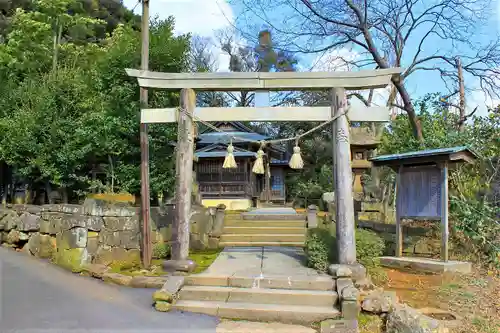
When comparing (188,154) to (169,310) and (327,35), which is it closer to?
(169,310)

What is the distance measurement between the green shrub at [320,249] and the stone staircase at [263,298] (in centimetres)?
60

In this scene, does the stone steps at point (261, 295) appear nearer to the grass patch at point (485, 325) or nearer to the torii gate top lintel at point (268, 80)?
the grass patch at point (485, 325)

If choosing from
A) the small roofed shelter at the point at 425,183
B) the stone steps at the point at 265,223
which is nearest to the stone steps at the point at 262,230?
the stone steps at the point at 265,223

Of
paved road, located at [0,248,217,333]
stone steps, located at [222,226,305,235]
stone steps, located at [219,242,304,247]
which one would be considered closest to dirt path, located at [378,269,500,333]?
paved road, located at [0,248,217,333]

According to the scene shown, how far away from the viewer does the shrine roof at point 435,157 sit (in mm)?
7922

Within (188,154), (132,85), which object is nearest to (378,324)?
(188,154)

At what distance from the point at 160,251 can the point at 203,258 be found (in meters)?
1.06

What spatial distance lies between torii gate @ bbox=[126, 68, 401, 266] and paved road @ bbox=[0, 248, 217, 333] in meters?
1.40

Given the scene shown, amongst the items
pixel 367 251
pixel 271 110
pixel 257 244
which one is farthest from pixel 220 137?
pixel 367 251

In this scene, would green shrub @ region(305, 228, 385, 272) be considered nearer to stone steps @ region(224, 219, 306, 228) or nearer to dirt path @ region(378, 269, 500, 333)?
dirt path @ region(378, 269, 500, 333)

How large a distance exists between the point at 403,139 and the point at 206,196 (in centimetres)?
1352

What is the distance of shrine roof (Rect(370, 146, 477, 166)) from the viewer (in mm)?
7922

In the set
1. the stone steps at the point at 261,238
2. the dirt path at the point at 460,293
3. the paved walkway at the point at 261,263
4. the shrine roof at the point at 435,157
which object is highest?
the shrine roof at the point at 435,157

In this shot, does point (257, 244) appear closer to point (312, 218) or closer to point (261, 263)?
point (312, 218)
